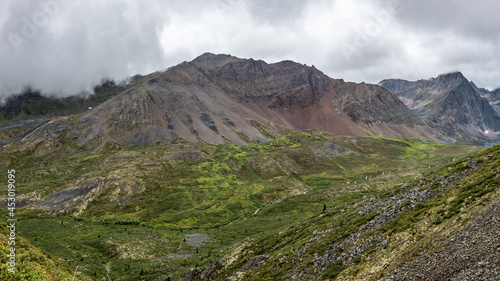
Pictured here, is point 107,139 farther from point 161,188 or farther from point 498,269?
point 498,269

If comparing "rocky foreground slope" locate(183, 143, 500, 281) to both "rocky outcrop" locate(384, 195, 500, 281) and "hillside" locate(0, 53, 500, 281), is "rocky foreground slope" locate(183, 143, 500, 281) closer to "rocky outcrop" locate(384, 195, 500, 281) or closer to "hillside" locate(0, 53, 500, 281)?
"rocky outcrop" locate(384, 195, 500, 281)

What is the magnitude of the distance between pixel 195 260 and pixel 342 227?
32360mm

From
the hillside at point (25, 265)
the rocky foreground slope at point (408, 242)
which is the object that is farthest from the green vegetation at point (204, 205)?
the hillside at point (25, 265)

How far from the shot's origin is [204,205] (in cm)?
10275

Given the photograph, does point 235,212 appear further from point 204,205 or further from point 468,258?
point 468,258

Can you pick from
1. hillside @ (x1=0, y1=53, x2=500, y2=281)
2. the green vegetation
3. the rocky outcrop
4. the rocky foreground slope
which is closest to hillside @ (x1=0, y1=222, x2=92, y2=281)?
hillside @ (x1=0, y1=53, x2=500, y2=281)

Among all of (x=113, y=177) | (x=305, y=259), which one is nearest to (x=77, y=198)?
(x=113, y=177)

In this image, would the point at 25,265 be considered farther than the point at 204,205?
No

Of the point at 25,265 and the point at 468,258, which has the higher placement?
the point at 25,265

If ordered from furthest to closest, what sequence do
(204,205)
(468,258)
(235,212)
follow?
(204,205) < (235,212) < (468,258)

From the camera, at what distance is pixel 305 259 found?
91.4ft

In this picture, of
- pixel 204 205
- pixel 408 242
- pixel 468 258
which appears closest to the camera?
pixel 468 258

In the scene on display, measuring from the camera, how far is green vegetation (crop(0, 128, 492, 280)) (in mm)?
31297

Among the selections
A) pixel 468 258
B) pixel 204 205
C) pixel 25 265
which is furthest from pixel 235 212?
pixel 468 258
